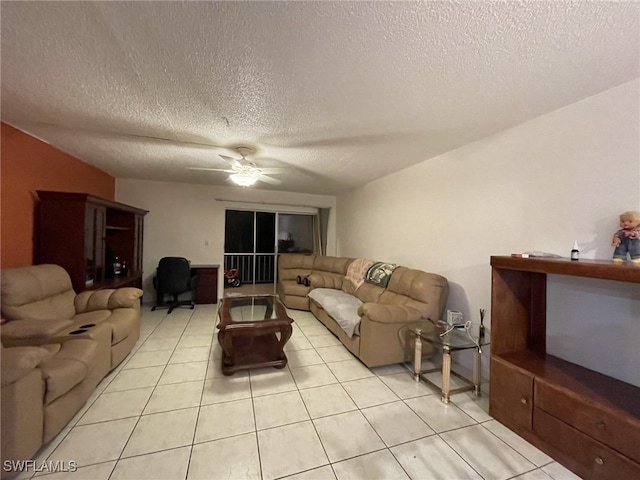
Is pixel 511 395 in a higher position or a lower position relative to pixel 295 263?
lower

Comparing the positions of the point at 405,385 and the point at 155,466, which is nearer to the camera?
the point at 155,466

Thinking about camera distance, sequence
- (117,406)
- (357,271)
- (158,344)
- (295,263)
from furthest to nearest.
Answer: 1. (295,263)
2. (357,271)
3. (158,344)
4. (117,406)

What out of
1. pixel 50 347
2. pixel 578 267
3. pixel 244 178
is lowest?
pixel 50 347

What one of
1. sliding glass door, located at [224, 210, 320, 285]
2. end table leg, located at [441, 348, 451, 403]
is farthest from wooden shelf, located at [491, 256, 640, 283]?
sliding glass door, located at [224, 210, 320, 285]

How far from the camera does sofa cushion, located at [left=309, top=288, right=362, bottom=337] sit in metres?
2.86

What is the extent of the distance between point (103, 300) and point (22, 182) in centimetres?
142

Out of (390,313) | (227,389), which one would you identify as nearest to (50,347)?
(227,389)

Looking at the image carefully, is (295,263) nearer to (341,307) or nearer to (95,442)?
(341,307)

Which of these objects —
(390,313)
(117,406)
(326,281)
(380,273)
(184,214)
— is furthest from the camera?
(184,214)

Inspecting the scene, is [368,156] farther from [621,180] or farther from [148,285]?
[148,285]

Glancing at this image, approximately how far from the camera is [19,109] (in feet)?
6.80

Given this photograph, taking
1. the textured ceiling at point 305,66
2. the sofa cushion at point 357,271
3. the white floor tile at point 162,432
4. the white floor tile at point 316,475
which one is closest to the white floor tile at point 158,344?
the white floor tile at point 162,432

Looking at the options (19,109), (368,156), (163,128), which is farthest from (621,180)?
(19,109)

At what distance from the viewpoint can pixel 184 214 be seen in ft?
16.5
